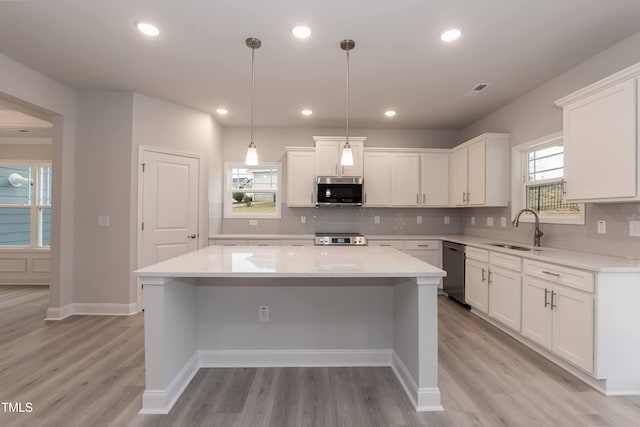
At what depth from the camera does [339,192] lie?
14.8ft

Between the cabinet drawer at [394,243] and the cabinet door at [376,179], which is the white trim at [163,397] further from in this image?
the cabinet door at [376,179]

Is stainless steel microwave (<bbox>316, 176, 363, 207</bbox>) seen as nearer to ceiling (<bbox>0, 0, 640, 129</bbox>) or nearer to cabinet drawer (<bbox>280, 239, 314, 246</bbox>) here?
cabinet drawer (<bbox>280, 239, 314, 246</bbox>)

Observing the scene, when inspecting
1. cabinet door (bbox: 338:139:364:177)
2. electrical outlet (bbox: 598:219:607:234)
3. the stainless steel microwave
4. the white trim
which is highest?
cabinet door (bbox: 338:139:364:177)

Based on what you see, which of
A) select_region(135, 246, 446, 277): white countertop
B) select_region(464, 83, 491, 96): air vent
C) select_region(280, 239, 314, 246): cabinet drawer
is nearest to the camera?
select_region(135, 246, 446, 277): white countertop

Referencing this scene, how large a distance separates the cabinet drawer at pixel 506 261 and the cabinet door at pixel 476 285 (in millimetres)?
162

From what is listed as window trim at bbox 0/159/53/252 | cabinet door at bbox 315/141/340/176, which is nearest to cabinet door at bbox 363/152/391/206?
cabinet door at bbox 315/141/340/176

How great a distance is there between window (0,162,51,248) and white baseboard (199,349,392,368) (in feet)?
15.1

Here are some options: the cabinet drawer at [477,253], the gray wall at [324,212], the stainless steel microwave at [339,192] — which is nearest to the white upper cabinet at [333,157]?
the stainless steel microwave at [339,192]

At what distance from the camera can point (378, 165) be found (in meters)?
4.69

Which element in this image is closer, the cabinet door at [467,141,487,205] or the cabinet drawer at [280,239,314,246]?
the cabinet door at [467,141,487,205]

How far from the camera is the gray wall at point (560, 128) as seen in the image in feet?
7.93

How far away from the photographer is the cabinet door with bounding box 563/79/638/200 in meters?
2.06

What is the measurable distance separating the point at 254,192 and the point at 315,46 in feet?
9.51

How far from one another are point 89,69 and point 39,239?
3.62 m
